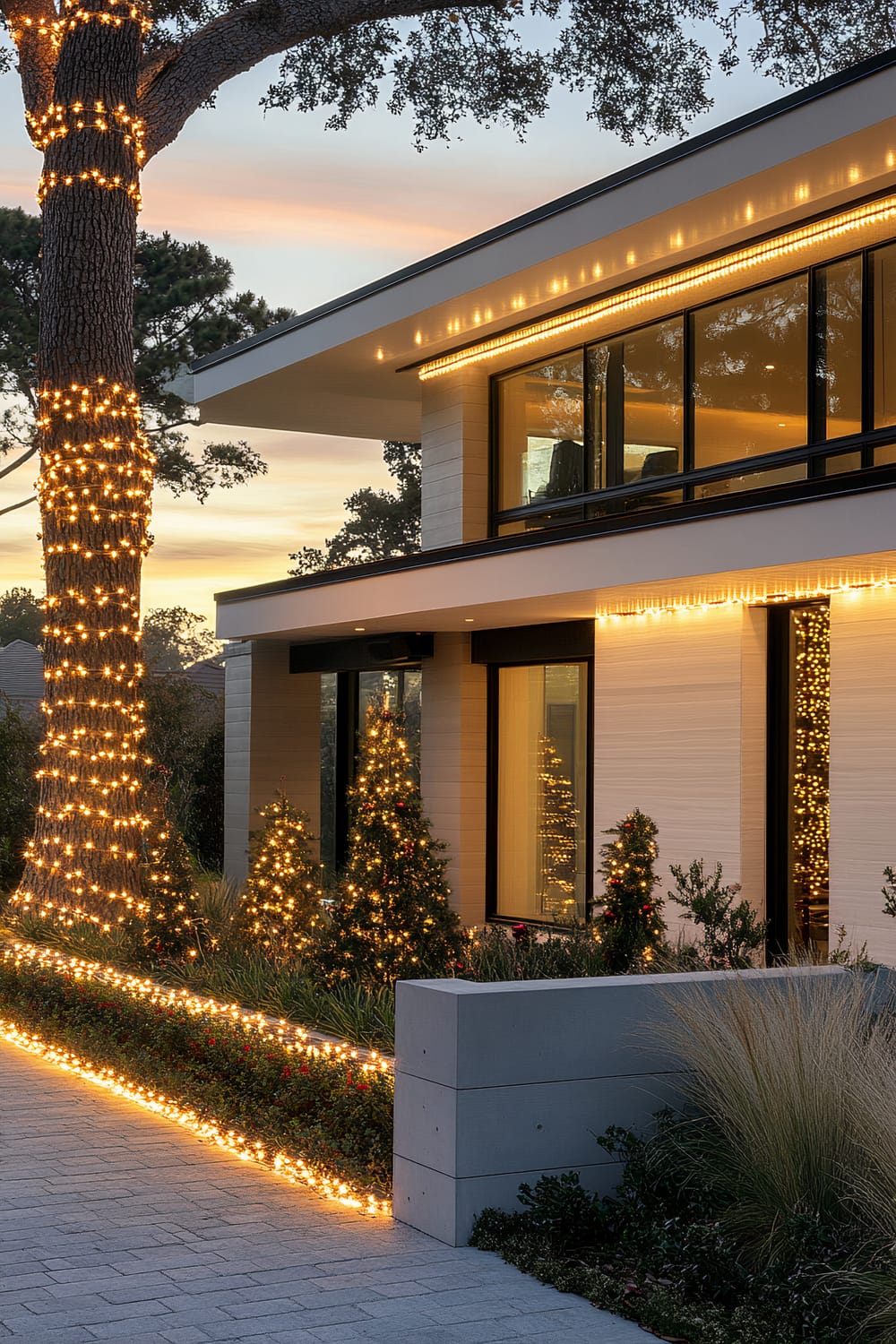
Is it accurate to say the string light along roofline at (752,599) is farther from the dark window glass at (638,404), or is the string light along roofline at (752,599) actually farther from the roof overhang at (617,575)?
the dark window glass at (638,404)

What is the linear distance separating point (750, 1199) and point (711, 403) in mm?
7851

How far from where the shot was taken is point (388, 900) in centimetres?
980

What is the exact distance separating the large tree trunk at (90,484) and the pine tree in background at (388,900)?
4040 millimetres

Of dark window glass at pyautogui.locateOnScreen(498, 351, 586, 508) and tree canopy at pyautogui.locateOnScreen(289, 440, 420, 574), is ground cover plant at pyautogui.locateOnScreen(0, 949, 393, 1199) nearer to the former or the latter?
dark window glass at pyautogui.locateOnScreen(498, 351, 586, 508)

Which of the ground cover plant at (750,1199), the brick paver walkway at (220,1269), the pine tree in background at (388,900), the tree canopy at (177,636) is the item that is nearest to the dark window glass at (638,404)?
the pine tree in background at (388,900)

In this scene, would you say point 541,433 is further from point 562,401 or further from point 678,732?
point 678,732

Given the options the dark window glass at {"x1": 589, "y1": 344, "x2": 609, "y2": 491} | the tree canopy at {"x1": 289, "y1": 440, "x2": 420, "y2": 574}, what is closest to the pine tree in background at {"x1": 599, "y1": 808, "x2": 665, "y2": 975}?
the dark window glass at {"x1": 589, "y1": 344, "x2": 609, "y2": 491}

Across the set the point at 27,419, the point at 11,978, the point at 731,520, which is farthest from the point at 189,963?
the point at 27,419

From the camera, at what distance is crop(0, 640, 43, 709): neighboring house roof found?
40.6m

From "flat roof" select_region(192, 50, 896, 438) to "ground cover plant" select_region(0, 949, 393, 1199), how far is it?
6.08m

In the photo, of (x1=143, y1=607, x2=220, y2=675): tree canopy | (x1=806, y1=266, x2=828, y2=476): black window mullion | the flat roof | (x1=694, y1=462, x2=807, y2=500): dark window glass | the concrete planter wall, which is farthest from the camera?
(x1=143, y1=607, x2=220, y2=675): tree canopy

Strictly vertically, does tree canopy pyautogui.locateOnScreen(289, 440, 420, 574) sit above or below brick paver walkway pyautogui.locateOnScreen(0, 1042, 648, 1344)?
above

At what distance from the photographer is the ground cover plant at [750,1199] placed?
4.75 m

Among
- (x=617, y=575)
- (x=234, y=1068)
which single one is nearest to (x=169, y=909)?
(x=234, y=1068)
